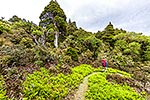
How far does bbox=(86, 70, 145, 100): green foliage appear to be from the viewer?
17469 millimetres

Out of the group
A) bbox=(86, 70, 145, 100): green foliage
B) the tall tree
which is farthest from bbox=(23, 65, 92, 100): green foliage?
the tall tree

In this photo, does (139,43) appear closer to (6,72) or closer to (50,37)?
(50,37)

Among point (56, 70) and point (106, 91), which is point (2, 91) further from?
point (106, 91)

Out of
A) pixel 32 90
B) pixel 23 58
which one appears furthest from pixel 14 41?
pixel 32 90

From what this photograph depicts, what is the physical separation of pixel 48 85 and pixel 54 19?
21.8m

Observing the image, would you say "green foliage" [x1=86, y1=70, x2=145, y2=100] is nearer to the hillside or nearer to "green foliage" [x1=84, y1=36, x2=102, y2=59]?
the hillside

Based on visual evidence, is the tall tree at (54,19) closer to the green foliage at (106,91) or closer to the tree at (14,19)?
the tree at (14,19)

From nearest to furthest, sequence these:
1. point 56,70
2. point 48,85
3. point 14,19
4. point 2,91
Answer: point 2,91
point 48,85
point 56,70
point 14,19

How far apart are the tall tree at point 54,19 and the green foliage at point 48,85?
17250 mm

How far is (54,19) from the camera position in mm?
37031

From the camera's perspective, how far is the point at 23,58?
19.3 m

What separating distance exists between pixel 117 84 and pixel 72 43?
14134 millimetres

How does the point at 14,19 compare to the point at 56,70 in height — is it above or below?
above

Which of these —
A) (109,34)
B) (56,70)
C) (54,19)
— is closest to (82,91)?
(56,70)
